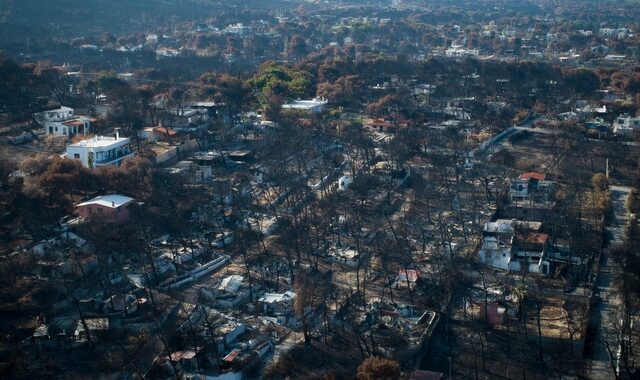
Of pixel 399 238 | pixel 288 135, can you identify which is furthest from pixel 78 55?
pixel 399 238

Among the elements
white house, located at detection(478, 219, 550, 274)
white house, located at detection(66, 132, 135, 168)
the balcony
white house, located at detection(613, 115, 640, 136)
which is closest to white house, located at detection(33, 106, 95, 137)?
white house, located at detection(66, 132, 135, 168)

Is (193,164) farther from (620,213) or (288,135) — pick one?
(620,213)

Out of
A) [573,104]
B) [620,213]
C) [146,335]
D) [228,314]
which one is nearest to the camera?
[146,335]

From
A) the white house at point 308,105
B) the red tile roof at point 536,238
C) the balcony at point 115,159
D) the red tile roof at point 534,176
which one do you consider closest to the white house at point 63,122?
the balcony at point 115,159

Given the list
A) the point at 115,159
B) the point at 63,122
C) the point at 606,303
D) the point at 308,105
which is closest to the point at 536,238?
the point at 606,303

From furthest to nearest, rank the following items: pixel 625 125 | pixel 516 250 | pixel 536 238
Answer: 1. pixel 625 125
2. pixel 536 238
3. pixel 516 250

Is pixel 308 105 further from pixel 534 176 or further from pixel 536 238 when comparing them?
pixel 536 238
